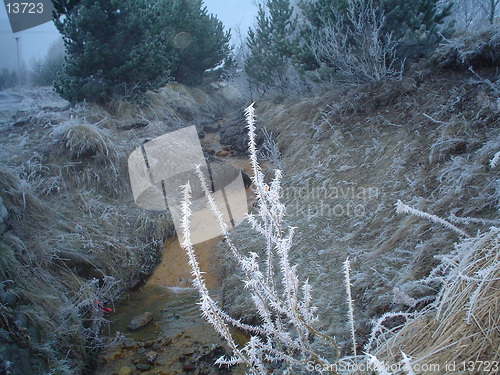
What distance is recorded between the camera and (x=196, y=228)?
5.59m

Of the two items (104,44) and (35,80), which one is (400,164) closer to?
(104,44)

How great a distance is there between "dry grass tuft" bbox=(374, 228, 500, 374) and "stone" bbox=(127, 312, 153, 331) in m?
2.44

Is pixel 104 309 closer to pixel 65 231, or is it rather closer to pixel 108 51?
pixel 65 231

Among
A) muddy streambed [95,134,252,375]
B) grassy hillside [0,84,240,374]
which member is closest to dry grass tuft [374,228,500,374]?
muddy streambed [95,134,252,375]

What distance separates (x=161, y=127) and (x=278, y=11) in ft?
18.5

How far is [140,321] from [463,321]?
2.91 meters

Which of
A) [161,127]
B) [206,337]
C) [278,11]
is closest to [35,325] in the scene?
[206,337]

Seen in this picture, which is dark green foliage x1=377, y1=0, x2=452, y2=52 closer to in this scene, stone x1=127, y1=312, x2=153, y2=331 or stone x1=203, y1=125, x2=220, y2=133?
stone x1=127, y1=312, x2=153, y2=331

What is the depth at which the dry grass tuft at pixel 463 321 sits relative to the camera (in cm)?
160

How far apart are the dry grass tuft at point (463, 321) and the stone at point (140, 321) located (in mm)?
2444

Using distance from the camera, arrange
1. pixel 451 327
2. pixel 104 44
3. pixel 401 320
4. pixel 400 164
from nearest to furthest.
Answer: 1. pixel 451 327
2. pixel 401 320
3. pixel 400 164
4. pixel 104 44

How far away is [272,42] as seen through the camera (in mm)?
11633

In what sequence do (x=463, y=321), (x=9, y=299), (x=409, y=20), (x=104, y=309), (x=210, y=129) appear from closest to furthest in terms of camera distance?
(x=463, y=321), (x=9, y=299), (x=104, y=309), (x=409, y=20), (x=210, y=129)

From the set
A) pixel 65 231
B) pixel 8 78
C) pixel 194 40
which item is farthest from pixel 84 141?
pixel 194 40
